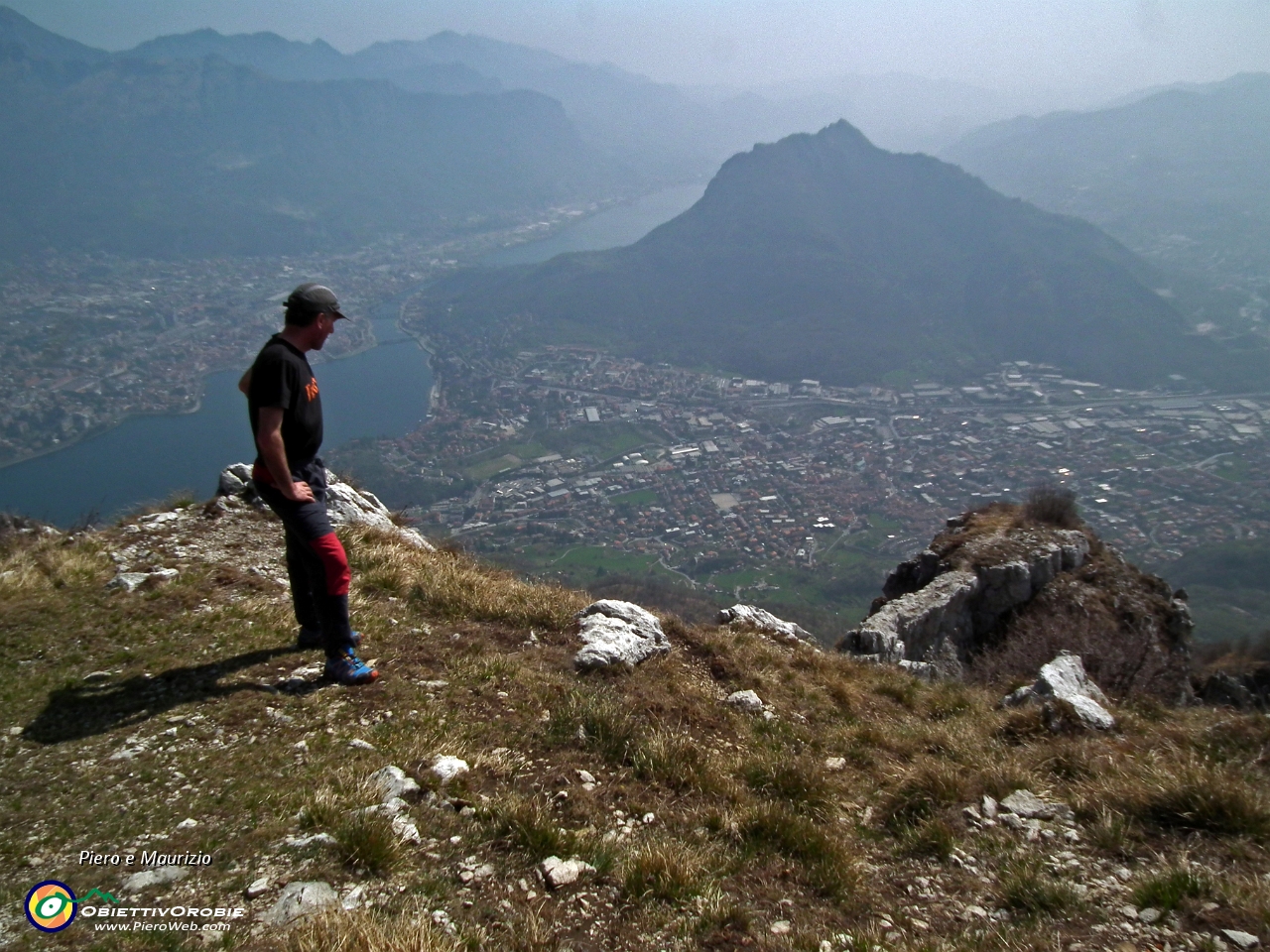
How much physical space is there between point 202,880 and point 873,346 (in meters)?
99.8

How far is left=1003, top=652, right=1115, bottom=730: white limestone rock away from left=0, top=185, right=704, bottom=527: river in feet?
107

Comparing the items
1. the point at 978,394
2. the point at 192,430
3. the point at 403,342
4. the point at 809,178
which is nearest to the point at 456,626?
the point at 192,430

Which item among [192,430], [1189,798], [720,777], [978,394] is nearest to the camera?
[1189,798]

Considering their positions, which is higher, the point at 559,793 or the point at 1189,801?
the point at 559,793

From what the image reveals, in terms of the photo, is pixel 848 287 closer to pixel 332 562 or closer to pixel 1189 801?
pixel 1189 801

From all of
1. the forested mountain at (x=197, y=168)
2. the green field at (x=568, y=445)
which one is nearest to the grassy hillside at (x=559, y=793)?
the green field at (x=568, y=445)

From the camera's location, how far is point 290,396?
5031mm

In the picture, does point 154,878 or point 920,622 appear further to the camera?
point 920,622

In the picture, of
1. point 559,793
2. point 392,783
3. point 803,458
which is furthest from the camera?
point 803,458

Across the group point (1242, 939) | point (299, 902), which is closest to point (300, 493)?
point (299, 902)

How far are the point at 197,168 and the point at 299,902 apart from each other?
203m

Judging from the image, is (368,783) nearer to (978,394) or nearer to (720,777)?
(720,777)

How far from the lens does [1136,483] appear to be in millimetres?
56469

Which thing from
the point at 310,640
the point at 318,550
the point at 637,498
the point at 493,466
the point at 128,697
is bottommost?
the point at 637,498
